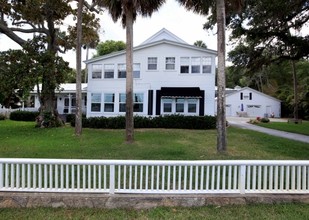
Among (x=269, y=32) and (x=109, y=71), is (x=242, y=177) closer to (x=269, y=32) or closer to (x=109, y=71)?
(x=269, y=32)

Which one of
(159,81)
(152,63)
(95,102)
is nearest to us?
(159,81)

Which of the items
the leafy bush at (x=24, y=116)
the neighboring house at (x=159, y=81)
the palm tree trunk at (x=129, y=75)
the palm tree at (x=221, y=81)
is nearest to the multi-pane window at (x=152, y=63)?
the neighboring house at (x=159, y=81)

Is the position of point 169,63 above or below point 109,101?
above

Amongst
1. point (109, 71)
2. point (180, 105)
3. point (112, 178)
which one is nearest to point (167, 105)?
point (180, 105)

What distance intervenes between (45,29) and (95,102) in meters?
6.55

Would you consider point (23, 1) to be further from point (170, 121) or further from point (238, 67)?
point (238, 67)

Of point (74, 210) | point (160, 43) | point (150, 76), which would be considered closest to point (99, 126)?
point (150, 76)

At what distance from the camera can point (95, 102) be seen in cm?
2427

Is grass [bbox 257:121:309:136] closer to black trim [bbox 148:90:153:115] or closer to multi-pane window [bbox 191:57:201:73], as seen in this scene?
multi-pane window [bbox 191:57:201:73]

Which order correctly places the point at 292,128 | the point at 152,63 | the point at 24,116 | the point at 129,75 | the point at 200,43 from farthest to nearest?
the point at 200,43, the point at 24,116, the point at 152,63, the point at 292,128, the point at 129,75

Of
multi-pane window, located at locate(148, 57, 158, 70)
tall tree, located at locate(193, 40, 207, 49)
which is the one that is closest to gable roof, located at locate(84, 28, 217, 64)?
multi-pane window, located at locate(148, 57, 158, 70)

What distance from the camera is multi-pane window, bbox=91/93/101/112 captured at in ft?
79.3

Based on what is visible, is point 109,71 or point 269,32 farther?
point 109,71

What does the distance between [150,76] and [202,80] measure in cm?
384
